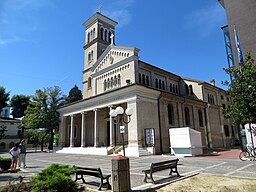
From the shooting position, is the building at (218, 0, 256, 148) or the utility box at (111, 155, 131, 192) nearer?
the utility box at (111, 155, 131, 192)

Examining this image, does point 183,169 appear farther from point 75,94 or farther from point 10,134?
point 10,134

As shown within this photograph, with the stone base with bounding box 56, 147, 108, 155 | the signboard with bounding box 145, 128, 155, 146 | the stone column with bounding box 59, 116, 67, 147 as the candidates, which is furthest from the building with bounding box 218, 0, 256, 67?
the stone column with bounding box 59, 116, 67, 147

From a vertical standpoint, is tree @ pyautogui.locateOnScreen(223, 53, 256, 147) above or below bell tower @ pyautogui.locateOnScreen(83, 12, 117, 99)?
below

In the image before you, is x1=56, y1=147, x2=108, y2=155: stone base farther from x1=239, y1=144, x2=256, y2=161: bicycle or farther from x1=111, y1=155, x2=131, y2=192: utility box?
x1=111, y1=155, x2=131, y2=192: utility box

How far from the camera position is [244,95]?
13.5 m

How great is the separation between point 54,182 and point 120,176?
2.01 m

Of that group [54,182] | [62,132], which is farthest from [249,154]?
[62,132]

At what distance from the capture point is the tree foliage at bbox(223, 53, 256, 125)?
1319 cm

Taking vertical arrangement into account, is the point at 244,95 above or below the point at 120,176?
above

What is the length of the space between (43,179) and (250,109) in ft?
44.9

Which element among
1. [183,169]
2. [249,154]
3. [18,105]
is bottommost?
[183,169]

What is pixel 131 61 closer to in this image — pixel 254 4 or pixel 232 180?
pixel 254 4

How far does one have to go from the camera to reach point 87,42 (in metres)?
37.2

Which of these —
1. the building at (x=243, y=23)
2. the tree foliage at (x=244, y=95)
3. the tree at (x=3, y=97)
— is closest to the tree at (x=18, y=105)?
the tree at (x=3, y=97)
